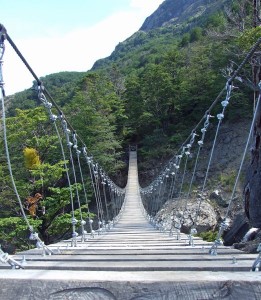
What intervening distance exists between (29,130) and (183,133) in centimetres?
768

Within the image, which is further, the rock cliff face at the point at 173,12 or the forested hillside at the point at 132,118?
the rock cliff face at the point at 173,12

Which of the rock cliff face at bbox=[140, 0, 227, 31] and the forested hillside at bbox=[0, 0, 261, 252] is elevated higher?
the rock cliff face at bbox=[140, 0, 227, 31]

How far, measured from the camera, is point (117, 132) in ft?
63.3

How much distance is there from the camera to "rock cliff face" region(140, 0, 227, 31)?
68.4 meters

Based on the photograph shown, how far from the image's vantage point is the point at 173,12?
7750cm

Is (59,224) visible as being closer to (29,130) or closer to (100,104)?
(29,130)

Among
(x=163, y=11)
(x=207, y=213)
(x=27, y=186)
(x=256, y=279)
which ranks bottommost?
(x=207, y=213)

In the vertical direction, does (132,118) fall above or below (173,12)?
below

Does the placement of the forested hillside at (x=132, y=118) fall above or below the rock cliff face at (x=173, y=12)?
below

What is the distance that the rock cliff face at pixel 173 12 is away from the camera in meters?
68.4

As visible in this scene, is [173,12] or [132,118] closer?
[132,118]

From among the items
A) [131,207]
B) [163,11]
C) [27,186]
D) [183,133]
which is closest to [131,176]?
[183,133]

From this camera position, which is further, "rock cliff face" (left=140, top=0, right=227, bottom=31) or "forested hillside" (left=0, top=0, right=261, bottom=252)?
"rock cliff face" (left=140, top=0, right=227, bottom=31)

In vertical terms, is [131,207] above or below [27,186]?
below
